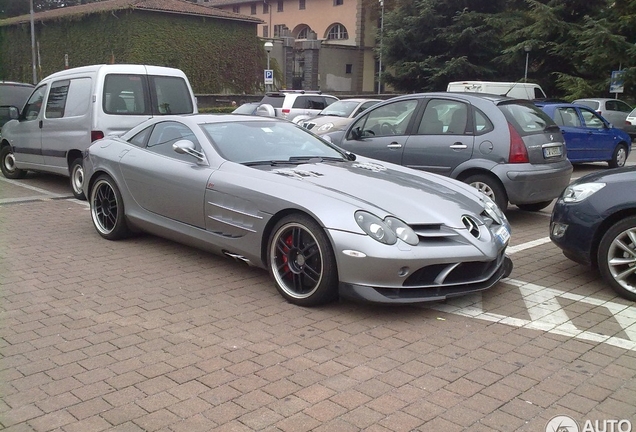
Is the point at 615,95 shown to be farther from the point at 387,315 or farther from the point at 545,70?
the point at 387,315

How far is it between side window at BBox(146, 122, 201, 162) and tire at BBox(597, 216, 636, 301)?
372 centimetres

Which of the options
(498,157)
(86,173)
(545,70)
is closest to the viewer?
(86,173)

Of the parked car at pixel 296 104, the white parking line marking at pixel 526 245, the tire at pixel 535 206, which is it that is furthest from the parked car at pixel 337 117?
the white parking line marking at pixel 526 245

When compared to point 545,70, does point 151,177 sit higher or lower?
lower

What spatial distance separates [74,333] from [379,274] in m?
2.15

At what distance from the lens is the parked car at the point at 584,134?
536 inches

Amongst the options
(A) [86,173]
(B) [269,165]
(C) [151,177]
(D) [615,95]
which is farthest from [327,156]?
(D) [615,95]

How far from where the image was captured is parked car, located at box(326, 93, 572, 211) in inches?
311

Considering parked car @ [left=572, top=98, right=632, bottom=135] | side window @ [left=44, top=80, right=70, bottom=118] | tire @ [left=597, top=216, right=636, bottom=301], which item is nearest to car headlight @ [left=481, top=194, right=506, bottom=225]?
tire @ [left=597, top=216, right=636, bottom=301]

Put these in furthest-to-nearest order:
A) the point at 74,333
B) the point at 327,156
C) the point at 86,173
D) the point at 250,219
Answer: the point at 86,173 < the point at 327,156 < the point at 250,219 < the point at 74,333

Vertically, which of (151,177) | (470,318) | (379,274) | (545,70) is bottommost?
(470,318)

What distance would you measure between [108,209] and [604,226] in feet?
16.3

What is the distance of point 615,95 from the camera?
1177 inches

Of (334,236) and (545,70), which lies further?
(545,70)
